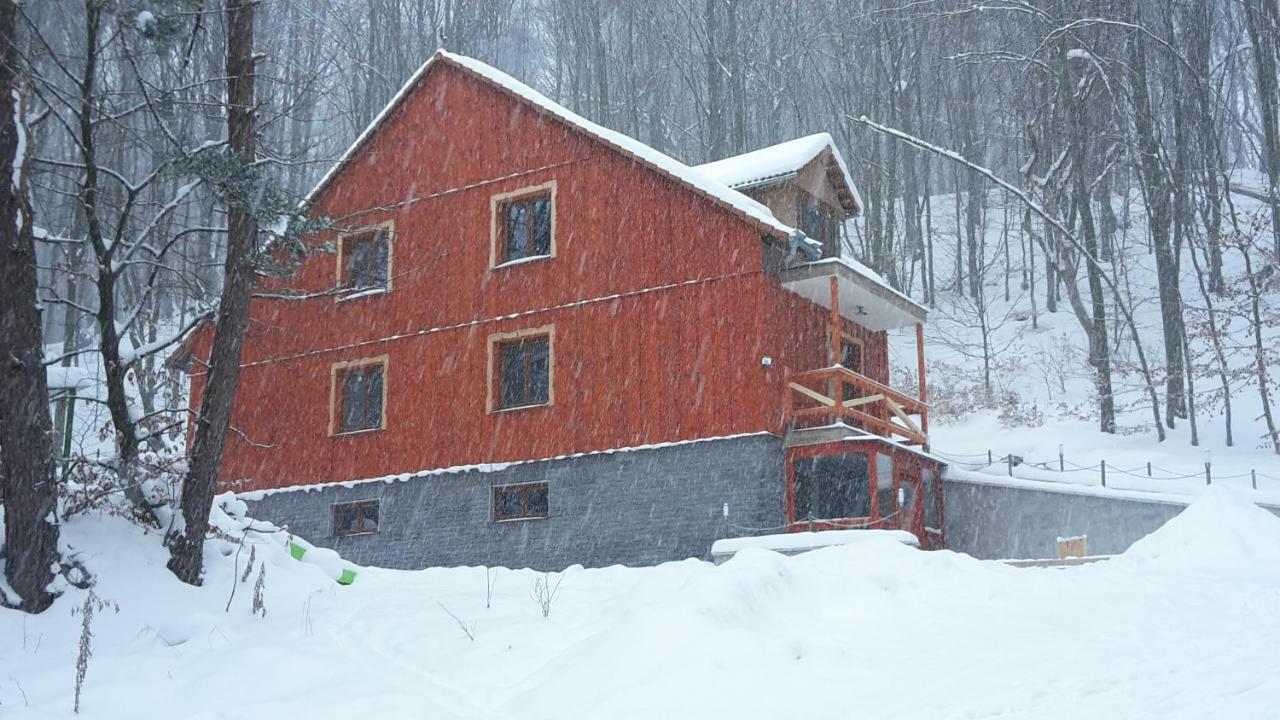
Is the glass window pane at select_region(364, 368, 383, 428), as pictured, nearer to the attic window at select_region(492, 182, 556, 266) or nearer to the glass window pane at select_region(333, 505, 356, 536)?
the glass window pane at select_region(333, 505, 356, 536)

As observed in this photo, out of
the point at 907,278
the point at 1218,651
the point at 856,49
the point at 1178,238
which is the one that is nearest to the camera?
the point at 1218,651

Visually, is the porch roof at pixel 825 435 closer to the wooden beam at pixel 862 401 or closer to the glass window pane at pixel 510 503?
the wooden beam at pixel 862 401

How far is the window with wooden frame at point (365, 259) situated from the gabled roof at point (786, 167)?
586 cm

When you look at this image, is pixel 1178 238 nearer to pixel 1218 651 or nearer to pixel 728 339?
pixel 728 339

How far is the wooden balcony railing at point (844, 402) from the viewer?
1605 cm

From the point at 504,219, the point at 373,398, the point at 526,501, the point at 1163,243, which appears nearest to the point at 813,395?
the point at 526,501

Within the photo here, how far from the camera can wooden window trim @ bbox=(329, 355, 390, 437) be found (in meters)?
19.1

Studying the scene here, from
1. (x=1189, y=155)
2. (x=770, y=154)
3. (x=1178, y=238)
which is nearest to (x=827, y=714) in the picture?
(x=770, y=154)

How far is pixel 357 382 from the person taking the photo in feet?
64.6

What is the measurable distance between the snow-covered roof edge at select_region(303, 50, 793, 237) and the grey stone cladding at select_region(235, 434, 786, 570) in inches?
136

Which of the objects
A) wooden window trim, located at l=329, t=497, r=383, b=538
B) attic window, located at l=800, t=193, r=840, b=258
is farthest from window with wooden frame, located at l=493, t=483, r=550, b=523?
attic window, located at l=800, t=193, r=840, b=258

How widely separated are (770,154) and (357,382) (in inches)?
325

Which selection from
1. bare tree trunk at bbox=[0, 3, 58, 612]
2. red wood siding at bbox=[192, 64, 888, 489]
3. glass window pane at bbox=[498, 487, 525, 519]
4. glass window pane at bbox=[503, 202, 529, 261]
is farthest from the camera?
glass window pane at bbox=[503, 202, 529, 261]

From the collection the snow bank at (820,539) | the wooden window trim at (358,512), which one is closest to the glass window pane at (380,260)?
the wooden window trim at (358,512)
